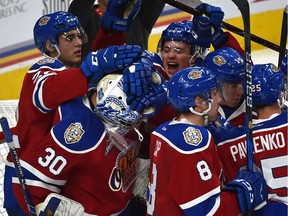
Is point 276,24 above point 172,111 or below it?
below

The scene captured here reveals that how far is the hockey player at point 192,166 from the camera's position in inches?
99.0

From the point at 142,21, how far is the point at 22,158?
1.28m

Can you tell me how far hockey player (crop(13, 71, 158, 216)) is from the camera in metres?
2.66

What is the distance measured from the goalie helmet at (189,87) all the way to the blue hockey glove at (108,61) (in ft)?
0.53

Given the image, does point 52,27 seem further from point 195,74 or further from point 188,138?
point 188,138

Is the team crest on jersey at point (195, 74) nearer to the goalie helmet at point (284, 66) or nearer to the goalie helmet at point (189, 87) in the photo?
the goalie helmet at point (189, 87)

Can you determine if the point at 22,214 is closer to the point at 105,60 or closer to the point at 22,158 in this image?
the point at 22,158

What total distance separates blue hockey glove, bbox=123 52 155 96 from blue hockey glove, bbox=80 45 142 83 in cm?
3

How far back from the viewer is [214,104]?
2.63m

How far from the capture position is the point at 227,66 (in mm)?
2928

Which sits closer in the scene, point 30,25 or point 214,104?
point 214,104

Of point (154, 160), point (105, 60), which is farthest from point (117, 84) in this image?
point (154, 160)

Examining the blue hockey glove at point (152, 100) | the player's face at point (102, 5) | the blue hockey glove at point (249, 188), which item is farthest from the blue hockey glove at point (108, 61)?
the player's face at point (102, 5)

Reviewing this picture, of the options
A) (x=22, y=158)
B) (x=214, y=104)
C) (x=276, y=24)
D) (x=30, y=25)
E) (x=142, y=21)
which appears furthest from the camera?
(x=276, y=24)
